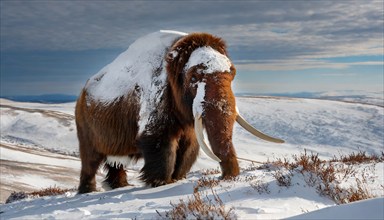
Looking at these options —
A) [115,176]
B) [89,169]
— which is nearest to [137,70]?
[89,169]

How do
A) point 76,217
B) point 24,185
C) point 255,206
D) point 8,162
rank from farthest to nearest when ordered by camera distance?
1. point 8,162
2. point 24,185
3. point 76,217
4. point 255,206

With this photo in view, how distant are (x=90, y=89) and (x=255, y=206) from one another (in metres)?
→ 5.96

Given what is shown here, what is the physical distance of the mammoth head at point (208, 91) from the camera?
23.2 feet

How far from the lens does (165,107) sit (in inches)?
317

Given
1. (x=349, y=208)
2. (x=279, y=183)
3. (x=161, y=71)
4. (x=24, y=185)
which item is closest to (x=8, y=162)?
(x=24, y=185)

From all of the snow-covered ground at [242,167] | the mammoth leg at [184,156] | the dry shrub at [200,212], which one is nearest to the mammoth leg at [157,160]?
the snow-covered ground at [242,167]

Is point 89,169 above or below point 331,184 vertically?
below

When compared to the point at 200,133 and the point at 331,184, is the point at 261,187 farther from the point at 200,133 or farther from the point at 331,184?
the point at 200,133

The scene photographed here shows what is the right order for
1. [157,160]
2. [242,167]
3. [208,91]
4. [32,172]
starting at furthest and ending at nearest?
[32,172] → [242,167] → [157,160] → [208,91]

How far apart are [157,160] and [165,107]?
3.04ft

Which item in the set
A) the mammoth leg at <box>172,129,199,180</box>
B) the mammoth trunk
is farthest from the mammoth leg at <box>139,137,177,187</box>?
the mammoth trunk

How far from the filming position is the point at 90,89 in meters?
9.95

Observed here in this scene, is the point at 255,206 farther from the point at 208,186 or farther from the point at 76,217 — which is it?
the point at 76,217

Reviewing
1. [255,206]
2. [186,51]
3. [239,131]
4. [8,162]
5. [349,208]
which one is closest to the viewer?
[349,208]
